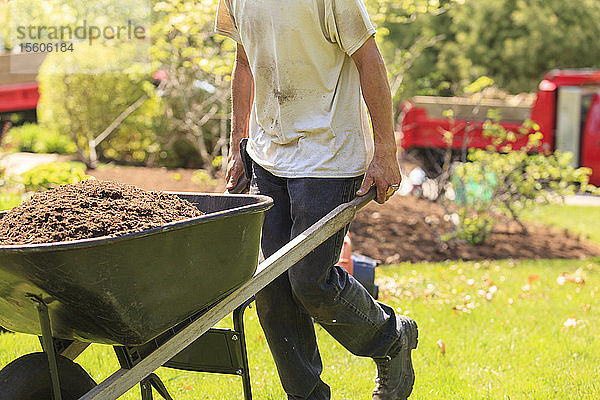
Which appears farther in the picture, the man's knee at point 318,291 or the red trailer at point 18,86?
the red trailer at point 18,86

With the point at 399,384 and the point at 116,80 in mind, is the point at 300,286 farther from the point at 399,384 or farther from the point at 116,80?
the point at 116,80

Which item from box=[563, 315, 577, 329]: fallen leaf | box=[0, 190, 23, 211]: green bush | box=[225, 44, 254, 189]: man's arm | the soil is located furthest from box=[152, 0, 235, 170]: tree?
box=[563, 315, 577, 329]: fallen leaf

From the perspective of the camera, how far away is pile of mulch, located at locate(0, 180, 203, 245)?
1987 mm

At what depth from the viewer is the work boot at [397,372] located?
9.50 feet

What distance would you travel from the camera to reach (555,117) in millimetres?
9867

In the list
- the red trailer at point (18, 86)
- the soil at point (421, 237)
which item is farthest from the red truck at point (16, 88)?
the soil at point (421, 237)

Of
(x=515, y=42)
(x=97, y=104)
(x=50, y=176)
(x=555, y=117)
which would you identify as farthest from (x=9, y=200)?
(x=515, y=42)

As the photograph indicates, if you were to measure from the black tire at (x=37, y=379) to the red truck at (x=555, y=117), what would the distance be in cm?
738

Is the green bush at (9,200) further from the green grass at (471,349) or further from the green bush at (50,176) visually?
the green grass at (471,349)

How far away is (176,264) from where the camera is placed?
2.03 metres

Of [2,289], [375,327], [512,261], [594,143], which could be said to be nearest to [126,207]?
[2,289]

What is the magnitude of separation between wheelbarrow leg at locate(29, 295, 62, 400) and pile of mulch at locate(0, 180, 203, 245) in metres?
0.15

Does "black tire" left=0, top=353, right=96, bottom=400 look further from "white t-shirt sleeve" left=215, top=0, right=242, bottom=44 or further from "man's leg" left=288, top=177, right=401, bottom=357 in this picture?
"white t-shirt sleeve" left=215, top=0, right=242, bottom=44

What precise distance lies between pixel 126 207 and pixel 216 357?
2.44 feet
